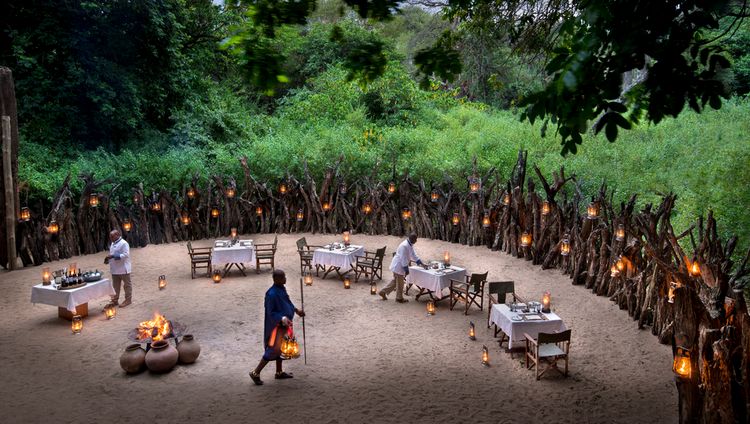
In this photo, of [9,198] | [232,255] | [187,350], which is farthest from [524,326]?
[9,198]

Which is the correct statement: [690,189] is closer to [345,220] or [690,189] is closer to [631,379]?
[631,379]

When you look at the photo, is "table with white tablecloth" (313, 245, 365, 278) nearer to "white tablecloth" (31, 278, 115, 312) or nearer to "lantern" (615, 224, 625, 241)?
"white tablecloth" (31, 278, 115, 312)

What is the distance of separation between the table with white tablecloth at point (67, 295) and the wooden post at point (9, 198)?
15.3ft

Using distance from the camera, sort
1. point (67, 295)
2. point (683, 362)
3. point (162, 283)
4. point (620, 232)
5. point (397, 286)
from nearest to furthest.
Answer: point (683, 362), point (67, 295), point (620, 232), point (397, 286), point (162, 283)

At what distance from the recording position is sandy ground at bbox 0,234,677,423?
7320mm

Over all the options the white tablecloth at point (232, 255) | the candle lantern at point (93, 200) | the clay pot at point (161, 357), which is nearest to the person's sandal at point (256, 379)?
the clay pot at point (161, 357)

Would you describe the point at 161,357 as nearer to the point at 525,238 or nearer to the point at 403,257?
the point at 403,257

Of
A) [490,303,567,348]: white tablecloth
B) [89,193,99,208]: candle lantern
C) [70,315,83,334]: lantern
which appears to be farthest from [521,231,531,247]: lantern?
[89,193,99,208]: candle lantern

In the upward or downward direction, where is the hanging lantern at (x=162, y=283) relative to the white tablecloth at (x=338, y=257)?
downward

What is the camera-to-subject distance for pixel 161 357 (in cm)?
834

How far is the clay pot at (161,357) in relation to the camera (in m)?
8.31

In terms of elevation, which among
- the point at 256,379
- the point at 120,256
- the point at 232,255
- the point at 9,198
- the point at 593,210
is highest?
the point at 9,198

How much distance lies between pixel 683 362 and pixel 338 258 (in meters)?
8.66

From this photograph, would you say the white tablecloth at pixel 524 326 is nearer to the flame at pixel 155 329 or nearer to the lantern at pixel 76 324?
the flame at pixel 155 329
